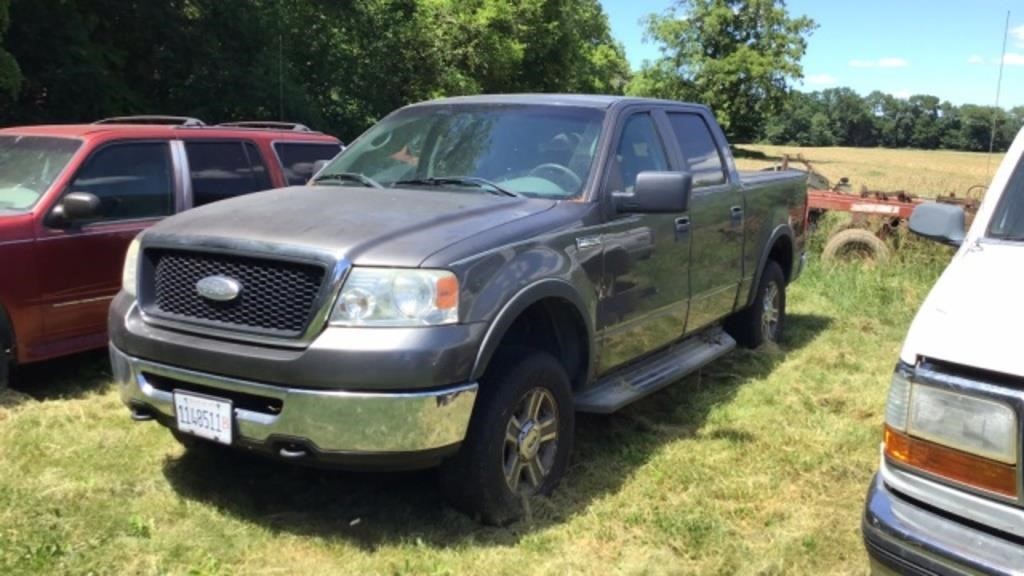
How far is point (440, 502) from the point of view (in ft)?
13.3


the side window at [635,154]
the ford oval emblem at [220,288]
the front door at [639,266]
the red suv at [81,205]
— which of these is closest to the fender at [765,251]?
the front door at [639,266]

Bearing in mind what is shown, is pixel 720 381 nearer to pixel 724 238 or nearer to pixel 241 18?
pixel 724 238

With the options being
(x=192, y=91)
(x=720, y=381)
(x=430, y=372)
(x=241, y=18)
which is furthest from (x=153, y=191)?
(x=241, y=18)

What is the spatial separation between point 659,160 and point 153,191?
3.32 m

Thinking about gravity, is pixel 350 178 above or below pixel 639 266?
above

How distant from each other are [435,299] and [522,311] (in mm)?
509

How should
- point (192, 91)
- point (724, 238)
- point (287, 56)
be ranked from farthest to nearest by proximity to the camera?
point (287, 56)
point (192, 91)
point (724, 238)

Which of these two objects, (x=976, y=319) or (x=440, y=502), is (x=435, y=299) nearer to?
(x=440, y=502)

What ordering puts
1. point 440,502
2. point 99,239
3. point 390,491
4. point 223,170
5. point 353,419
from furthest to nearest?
1. point 223,170
2. point 99,239
3. point 390,491
4. point 440,502
5. point 353,419

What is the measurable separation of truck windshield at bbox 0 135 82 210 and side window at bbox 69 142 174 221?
16cm

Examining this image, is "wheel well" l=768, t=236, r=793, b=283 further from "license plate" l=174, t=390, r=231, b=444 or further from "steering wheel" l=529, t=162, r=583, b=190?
"license plate" l=174, t=390, r=231, b=444

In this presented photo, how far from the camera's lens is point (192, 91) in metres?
14.8

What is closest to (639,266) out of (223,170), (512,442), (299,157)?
(512,442)

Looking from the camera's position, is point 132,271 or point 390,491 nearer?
point 132,271
